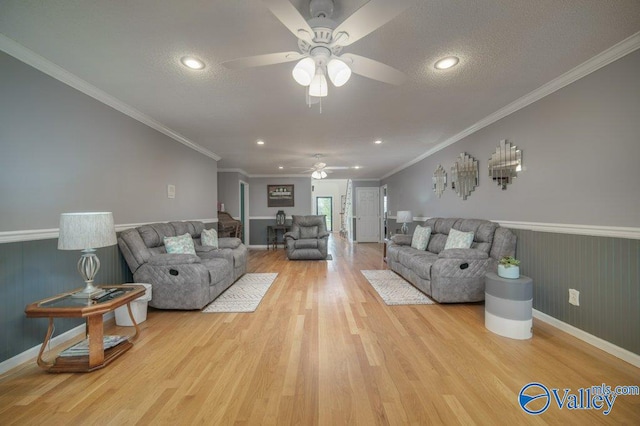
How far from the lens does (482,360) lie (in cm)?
193

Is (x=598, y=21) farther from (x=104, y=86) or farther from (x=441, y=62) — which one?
(x=104, y=86)

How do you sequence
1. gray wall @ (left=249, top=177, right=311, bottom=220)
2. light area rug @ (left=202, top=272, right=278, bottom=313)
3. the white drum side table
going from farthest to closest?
gray wall @ (left=249, top=177, right=311, bottom=220) < light area rug @ (left=202, top=272, right=278, bottom=313) < the white drum side table

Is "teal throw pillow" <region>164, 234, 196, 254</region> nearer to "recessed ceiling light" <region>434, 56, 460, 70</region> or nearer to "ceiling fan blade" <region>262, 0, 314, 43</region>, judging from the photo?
"ceiling fan blade" <region>262, 0, 314, 43</region>

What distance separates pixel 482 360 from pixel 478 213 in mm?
2508

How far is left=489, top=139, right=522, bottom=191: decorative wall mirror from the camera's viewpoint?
307 cm

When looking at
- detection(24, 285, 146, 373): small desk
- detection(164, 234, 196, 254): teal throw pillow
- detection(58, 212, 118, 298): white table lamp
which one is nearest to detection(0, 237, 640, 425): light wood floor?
detection(24, 285, 146, 373): small desk

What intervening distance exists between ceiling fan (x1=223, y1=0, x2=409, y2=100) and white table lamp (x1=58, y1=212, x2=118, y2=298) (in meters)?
1.63

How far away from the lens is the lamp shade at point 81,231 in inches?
73.4

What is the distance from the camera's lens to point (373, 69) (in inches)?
65.9

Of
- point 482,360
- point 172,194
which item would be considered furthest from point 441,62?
point 172,194

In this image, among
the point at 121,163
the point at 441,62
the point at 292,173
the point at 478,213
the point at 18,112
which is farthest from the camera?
the point at 292,173

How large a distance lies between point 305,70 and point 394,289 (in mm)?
3153

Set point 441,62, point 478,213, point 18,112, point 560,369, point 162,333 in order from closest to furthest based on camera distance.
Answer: point 560,369
point 18,112
point 441,62
point 162,333
point 478,213

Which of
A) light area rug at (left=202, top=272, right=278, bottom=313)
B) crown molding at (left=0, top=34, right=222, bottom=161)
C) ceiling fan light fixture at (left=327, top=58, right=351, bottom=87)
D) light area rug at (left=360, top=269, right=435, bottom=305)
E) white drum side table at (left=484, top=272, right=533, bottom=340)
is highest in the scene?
crown molding at (left=0, top=34, right=222, bottom=161)
